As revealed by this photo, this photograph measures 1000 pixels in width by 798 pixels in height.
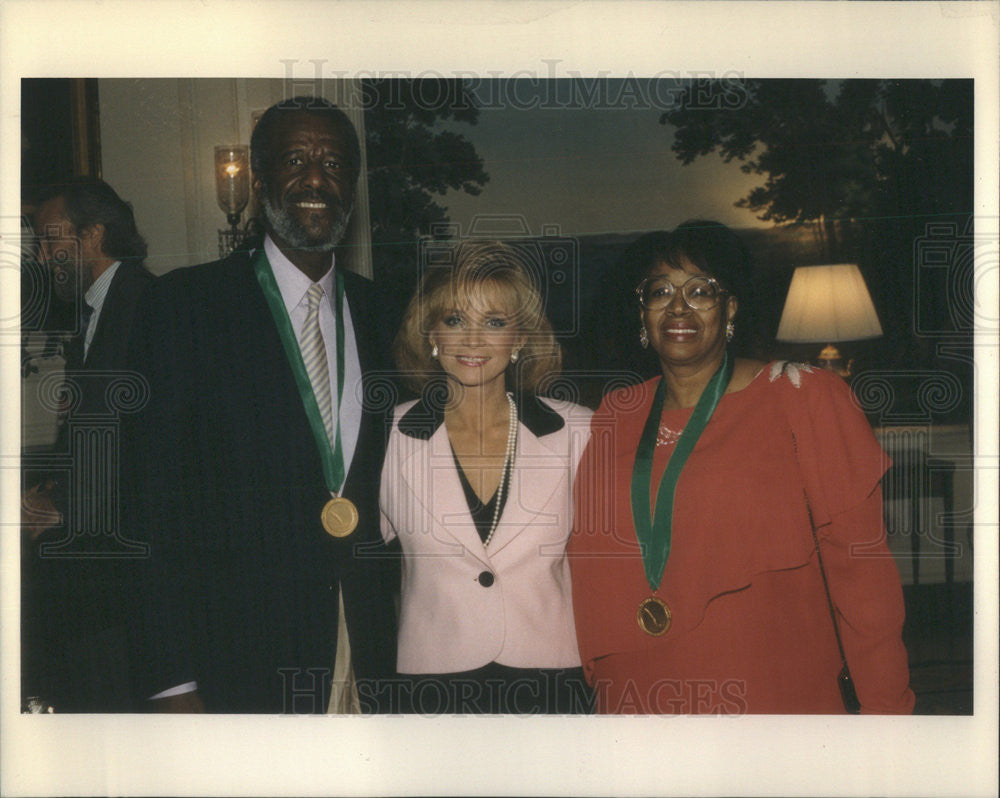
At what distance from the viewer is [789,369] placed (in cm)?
255

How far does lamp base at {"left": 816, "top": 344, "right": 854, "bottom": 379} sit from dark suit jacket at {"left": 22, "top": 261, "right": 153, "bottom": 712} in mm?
1691

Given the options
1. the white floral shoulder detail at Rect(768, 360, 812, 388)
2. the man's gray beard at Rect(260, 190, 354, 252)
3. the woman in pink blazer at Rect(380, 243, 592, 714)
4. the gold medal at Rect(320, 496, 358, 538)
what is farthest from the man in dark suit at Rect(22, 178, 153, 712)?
the white floral shoulder detail at Rect(768, 360, 812, 388)

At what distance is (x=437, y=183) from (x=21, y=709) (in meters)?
1.72

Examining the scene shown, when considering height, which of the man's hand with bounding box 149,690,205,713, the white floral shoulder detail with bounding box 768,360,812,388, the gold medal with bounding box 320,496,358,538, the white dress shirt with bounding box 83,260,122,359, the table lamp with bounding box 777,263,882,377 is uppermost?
the white dress shirt with bounding box 83,260,122,359

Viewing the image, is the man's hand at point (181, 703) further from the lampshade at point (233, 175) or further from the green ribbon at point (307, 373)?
the lampshade at point (233, 175)

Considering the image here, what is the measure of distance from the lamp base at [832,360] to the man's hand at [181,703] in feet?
5.84

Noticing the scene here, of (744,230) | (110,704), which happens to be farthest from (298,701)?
(744,230)

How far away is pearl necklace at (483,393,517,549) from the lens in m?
2.58

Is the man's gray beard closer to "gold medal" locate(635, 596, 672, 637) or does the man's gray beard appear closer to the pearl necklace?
the pearl necklace

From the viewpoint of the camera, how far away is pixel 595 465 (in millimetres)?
2582

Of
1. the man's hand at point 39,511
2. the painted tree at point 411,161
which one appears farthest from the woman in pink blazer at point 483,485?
the man's hand at point 39,511

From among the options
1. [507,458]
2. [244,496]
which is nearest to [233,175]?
[244,496]

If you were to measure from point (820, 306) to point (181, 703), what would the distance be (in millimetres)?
1889

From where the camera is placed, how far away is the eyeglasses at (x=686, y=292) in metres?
2.55
